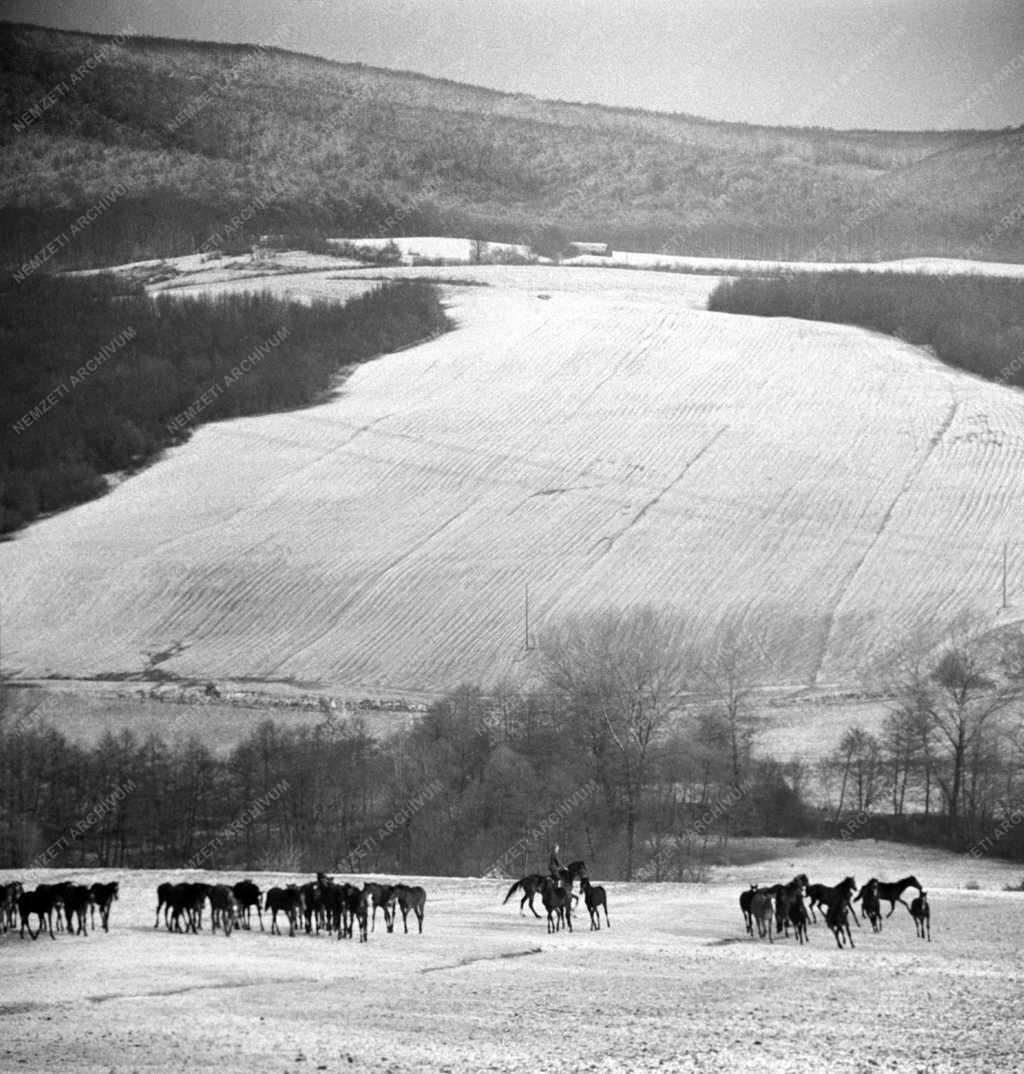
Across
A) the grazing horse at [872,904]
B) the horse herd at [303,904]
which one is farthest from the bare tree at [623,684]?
the horse herd at [303,904]

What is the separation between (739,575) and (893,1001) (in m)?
54.2

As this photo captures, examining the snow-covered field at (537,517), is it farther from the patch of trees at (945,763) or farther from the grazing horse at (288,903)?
the grazing horse at (288,903)

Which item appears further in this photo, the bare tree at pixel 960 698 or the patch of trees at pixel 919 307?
the patch of trees at pixel 919 307

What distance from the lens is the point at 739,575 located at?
72.4 m

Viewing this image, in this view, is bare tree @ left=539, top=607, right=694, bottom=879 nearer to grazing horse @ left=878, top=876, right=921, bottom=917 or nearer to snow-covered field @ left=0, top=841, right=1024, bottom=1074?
grazing horse @ left=878, top=876, right=921, bottom=917

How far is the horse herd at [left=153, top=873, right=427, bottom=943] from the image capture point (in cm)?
2433

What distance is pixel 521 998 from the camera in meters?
18.6

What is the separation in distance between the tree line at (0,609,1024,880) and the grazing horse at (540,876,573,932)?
40.7 feet

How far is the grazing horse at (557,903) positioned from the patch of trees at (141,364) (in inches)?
2862

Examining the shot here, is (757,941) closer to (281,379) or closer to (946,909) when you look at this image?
(946,909)

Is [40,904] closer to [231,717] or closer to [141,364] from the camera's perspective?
[231,717]

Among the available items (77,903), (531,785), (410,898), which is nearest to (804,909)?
(410,898)

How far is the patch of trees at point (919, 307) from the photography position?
380ft

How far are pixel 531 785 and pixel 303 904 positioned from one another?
20.4 meters
